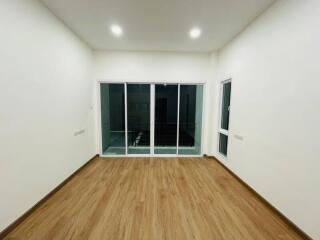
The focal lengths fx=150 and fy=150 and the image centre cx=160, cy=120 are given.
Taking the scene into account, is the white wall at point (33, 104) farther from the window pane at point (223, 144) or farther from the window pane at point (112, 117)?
the window pane at point (223, 144)

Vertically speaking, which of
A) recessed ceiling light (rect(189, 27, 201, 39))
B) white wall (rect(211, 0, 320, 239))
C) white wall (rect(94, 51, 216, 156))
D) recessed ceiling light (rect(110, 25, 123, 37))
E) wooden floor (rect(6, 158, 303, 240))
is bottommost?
wooden floor (rect(6, 158, 303, 240))

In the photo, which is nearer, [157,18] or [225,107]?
[157,18]

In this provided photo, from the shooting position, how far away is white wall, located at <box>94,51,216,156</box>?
400cm

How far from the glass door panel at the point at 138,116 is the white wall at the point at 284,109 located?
95.4 inches

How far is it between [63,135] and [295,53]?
3.66m

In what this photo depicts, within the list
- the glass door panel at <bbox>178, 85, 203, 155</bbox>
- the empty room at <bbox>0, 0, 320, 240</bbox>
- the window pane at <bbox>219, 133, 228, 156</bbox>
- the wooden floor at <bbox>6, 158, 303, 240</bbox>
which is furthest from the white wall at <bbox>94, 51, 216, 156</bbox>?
the wooden floor at <bbox>6, 158, 303, 240</bbox>

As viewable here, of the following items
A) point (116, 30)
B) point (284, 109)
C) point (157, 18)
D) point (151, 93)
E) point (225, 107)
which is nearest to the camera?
point (284, 109)

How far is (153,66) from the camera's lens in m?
4.04

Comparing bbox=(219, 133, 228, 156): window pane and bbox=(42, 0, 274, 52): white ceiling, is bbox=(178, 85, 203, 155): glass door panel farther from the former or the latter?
bbox=(42, 0, 274, 52): white ceiling

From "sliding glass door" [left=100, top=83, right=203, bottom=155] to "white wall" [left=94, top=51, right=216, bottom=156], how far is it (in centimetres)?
25

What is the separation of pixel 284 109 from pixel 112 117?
4.01 metres

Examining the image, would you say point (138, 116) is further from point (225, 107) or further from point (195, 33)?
point (195, 33)

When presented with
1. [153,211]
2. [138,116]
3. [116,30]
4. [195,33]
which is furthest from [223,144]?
[116,30]

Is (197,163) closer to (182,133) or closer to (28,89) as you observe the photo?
(182,133)
